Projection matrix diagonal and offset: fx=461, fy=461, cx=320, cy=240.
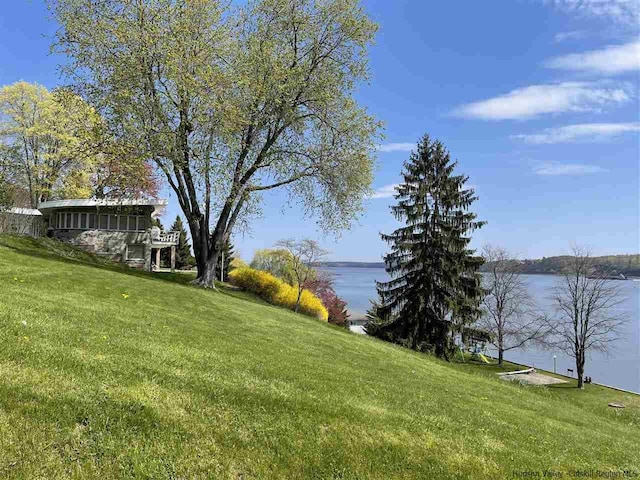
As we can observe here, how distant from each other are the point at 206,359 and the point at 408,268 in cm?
2372

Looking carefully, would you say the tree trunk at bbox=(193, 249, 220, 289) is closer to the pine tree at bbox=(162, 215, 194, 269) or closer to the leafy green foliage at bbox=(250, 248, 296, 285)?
the leafy green foliage at bbox=(250, 248, 296, 285)

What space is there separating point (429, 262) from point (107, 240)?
874 inches

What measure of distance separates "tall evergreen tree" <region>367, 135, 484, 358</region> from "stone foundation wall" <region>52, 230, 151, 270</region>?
57.3 feet

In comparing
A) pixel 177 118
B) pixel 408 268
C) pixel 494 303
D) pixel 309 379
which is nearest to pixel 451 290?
pixel 408 268

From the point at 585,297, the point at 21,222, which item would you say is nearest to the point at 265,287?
the point at 21,222

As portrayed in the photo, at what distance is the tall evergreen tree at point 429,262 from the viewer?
28656 millimetres

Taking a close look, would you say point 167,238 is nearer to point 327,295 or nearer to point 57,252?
point 57,252

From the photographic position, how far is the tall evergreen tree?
94.0ft

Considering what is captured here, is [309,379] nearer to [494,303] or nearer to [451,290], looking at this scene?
[451,290]

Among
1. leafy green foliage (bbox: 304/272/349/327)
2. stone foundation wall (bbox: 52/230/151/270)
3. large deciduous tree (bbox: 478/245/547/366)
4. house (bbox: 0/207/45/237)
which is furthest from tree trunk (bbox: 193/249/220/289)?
large deciduous tree (bbox: 478/245/547/366)

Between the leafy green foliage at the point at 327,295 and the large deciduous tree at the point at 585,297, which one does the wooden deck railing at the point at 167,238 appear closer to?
the leafy green foliage at the point at 327,295

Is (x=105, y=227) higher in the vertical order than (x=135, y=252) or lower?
higher

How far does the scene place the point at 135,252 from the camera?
33.6 m

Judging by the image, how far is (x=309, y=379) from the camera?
23.0 feet
